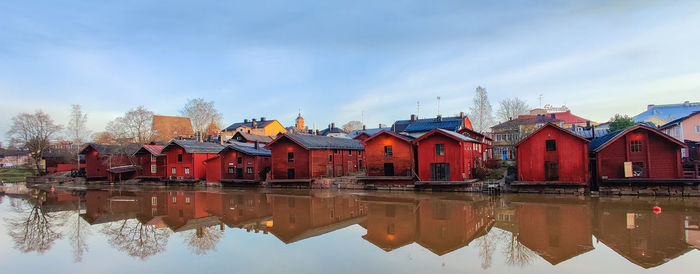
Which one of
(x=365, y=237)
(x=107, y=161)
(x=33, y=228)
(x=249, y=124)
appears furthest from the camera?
(x=249, y=124)

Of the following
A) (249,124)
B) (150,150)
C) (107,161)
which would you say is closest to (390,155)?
(150,150)

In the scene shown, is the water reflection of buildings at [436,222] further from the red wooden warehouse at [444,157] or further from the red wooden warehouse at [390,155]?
the red wooden warehouse at [390,155]

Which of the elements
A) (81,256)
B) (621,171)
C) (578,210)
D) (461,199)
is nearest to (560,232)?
(578,210)

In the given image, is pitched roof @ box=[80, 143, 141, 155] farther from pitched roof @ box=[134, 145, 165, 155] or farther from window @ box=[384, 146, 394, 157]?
window @ box=[384, 146, 394, 157]

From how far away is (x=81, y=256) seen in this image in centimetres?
1295

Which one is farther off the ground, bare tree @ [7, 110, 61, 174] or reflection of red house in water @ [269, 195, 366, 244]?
bare tree @ [7, 110, 61, 174]

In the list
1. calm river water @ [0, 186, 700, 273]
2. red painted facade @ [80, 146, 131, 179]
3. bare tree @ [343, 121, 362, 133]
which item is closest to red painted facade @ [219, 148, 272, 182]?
calm river water @ [0, 186, 700, 273]

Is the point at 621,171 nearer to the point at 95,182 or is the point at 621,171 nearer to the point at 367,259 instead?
the point at 367,259

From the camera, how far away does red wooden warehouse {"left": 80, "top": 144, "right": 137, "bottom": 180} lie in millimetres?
48500

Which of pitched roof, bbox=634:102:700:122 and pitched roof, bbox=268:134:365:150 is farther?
pitched roof, bbox=634:102:700:122

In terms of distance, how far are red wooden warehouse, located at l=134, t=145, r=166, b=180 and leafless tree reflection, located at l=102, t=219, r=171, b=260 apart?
27.8 m

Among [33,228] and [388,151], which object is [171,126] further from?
[33,228]

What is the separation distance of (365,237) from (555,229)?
7.78m

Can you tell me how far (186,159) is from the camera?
42781mm
